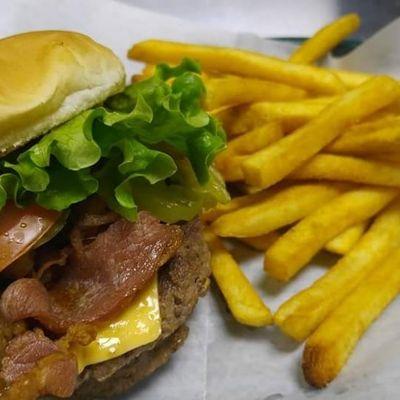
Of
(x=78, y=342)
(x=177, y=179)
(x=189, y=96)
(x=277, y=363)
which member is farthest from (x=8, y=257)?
(x=277, y=363)

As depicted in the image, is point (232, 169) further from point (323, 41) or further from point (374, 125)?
point (323, 41)

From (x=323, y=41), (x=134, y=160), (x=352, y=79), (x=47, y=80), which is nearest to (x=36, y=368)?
(x=134, y=160)

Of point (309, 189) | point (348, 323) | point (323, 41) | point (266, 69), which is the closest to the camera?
point (348, 323)

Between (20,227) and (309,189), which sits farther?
(309,189)

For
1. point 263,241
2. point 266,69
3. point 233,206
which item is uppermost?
point 266,69

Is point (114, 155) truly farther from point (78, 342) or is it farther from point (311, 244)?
point (311, 244)

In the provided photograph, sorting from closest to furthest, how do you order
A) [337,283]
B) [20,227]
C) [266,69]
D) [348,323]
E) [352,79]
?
[20,227], [348,323], [337,283], [266,69], [352,79]
